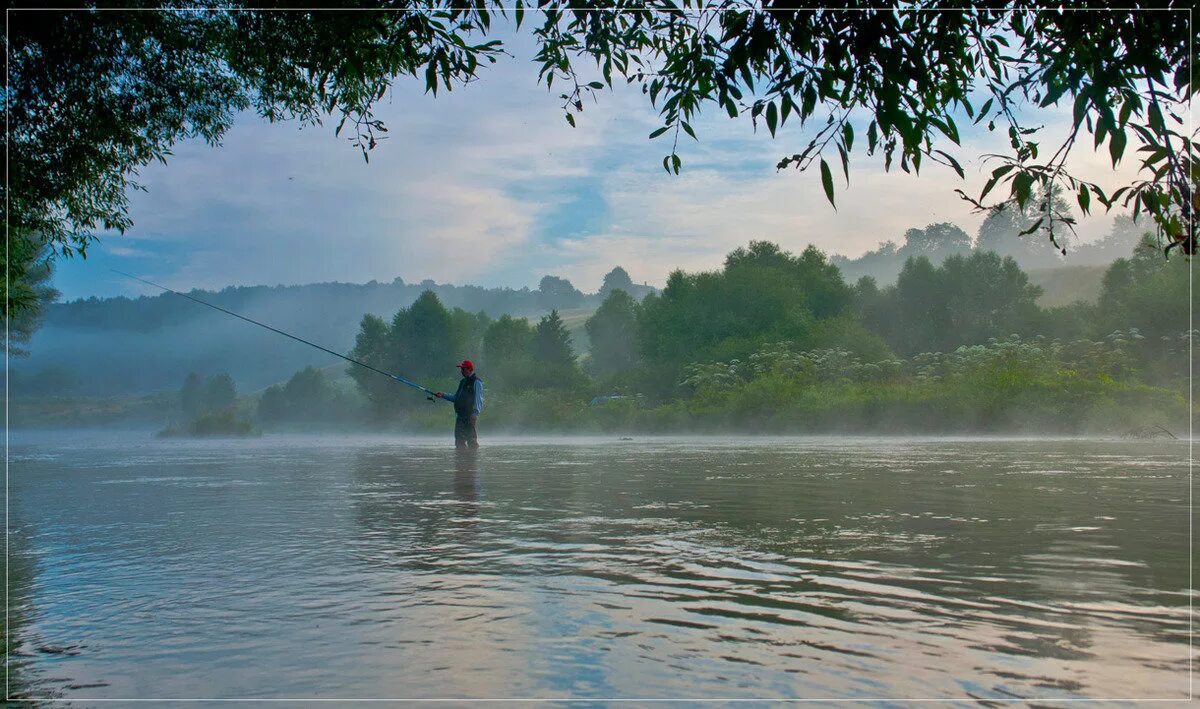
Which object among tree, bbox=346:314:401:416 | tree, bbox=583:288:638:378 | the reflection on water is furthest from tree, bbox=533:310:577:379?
the reflection on water

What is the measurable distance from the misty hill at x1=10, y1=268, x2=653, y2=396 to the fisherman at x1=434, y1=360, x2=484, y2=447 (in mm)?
92869

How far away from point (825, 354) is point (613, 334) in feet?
167

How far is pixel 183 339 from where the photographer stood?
15388cm

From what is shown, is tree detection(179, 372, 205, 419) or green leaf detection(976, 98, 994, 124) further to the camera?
tree detection(179, 372, 205, 419)

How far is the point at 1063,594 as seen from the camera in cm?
497

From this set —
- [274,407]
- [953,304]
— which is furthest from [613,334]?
[953,304]

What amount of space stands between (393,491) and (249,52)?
21.2 ft

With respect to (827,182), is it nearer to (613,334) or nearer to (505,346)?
(505,346)

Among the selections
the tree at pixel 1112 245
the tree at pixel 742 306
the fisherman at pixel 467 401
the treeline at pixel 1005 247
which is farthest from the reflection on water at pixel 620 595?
the tree at pixel 1112 245

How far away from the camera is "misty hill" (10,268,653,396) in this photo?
396 ft

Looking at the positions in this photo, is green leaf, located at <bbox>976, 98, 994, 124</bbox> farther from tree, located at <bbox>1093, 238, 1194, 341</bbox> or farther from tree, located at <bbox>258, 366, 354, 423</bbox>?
tree, located at <bbox>258, 366, 354, 423</bbox>

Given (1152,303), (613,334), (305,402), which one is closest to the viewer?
(1152,303)

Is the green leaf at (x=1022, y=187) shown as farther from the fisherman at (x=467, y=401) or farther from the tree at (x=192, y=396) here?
the tree at (x=192, y=396)

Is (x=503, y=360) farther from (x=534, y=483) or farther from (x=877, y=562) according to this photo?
(x=877, y=562)
